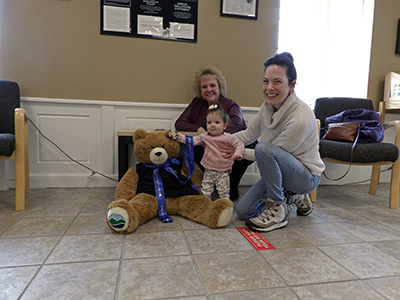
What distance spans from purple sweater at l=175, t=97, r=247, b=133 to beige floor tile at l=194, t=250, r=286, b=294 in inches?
37.9

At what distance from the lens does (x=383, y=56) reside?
2.54m

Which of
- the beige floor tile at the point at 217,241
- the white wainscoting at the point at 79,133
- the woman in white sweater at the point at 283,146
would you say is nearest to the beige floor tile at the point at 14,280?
the beige floor tile at the point at 217,241

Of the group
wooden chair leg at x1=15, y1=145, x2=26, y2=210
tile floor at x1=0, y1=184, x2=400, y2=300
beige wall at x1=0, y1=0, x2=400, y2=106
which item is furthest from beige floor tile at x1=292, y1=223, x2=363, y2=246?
wooden chair leg at x1=15, y1=145, x2=26, y2=210

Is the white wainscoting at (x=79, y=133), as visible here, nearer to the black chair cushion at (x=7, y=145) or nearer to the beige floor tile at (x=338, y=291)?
the black chair cushion at (x=7, y=145)

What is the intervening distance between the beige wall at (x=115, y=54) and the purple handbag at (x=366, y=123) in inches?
27.3

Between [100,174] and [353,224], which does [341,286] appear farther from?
[100,174]

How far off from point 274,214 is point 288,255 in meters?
0.31

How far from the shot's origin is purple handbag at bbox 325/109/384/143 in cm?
183

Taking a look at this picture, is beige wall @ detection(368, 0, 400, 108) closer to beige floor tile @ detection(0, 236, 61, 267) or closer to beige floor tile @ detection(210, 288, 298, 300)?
beige floor tile @ detection(210, 288, 298, 300)

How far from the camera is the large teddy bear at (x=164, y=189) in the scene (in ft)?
4.50

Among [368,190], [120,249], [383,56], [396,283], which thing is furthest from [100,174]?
[383,56]

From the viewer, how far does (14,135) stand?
1600 millimetres

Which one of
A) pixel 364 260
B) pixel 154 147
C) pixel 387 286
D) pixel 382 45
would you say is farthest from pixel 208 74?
pixel 382 45

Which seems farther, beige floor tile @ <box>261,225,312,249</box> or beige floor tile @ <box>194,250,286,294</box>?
beige floor tile @ <box>261,225,312,249</box>
